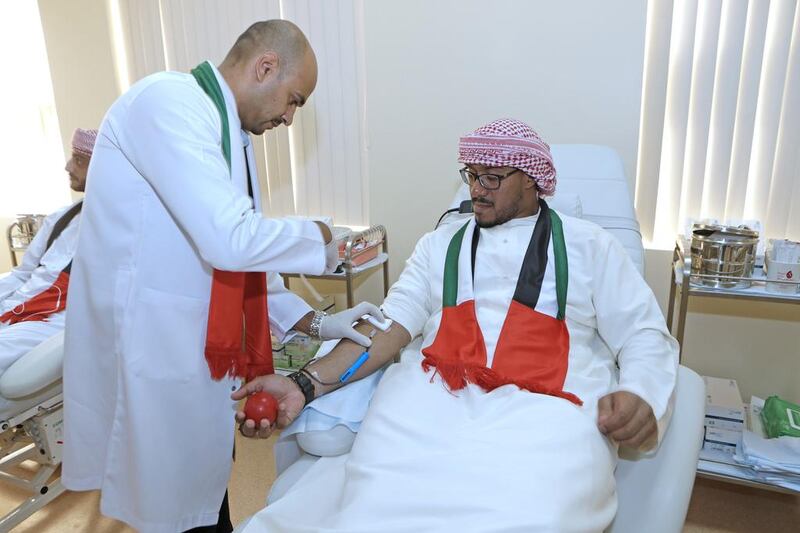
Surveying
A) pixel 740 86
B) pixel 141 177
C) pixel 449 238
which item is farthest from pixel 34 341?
pixel 740 86

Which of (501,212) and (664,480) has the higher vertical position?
(501,212)

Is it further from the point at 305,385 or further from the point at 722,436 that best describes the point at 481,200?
the point at 722,436

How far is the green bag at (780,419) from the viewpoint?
1.88 meters

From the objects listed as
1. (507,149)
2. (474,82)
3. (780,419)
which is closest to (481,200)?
(507,149)

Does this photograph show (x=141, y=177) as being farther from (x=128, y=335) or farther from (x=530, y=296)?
(x=530, y=296)

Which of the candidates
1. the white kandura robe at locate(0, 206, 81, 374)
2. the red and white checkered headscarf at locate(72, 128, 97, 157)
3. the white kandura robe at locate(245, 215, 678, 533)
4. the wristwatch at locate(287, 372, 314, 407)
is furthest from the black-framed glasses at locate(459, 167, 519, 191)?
the red and white checkered headscarf at locate(72, 128, 97, 157)

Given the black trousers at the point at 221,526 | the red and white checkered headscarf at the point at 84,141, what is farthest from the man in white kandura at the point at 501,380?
the red and white checkered headscarf at the point at 84,141

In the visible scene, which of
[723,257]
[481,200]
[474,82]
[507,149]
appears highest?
[474,82]

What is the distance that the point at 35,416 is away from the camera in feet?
6.07

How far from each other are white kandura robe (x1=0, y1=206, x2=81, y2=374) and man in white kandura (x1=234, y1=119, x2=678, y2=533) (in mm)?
1013

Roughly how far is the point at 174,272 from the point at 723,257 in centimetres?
170

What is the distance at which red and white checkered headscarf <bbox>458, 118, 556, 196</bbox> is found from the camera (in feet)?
5.00

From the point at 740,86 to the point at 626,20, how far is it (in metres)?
0.51

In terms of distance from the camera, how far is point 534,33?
7.46 ft
